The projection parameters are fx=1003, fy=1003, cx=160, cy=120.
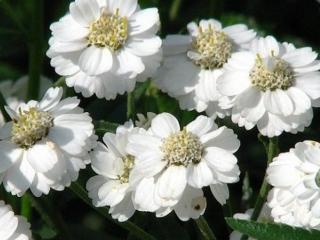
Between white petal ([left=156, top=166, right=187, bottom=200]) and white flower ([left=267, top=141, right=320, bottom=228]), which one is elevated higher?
white petal ([left=156, top=166, right=187, bottom=200])

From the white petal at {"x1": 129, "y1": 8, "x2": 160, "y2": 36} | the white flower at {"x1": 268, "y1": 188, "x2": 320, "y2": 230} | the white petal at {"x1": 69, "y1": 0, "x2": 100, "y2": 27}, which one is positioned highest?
the white petal at {"x1": 69, "y1": 0, "x2": 100, "y2": 27}

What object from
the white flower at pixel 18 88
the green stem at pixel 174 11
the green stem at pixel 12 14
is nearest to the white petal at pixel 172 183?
the green stem at pixel 12 14

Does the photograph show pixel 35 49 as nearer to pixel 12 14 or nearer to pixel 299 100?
pixel 12 14

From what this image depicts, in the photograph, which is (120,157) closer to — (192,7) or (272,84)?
(272,84)

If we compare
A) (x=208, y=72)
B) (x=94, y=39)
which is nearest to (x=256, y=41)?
(x=208, y=72)

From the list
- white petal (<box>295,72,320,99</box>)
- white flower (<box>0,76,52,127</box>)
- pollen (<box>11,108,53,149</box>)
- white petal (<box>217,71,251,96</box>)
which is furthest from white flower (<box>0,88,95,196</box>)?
white flower (<box>0,76,52,127</box>)

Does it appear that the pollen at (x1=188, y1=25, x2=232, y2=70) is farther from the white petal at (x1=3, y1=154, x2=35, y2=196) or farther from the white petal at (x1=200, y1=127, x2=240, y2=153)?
the white petal at (x1=3, y1=154, x2=35, y2=196)

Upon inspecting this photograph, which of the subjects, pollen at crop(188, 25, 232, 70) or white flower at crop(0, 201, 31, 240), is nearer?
white flower at crop(0, 201, 31, 240)

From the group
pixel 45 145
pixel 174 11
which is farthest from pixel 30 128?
pixel 174 11

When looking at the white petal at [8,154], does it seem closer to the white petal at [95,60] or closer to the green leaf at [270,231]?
the white petal at [95,60]
